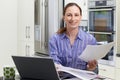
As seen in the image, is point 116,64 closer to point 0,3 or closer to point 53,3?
point 53,3

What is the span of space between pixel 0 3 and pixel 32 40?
0.77 metres

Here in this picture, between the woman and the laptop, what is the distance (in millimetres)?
256

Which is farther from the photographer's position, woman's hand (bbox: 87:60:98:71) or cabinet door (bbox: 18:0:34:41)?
cabinet door (bbox: 18:0:34:41)

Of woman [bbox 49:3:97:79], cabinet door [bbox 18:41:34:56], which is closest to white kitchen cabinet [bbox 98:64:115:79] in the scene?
cabinet door [bbox 18:41:34:56]

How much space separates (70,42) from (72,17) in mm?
182

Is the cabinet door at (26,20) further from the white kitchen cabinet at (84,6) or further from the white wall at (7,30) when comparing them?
the white kitchen cabinet at (84,6)

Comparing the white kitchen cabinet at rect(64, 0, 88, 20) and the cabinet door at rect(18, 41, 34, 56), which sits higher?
the white kitchen cabinet at rect(64, 0, 88, 20)

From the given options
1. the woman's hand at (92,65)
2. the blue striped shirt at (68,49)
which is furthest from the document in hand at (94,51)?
the blue striped shirt at (68,49)

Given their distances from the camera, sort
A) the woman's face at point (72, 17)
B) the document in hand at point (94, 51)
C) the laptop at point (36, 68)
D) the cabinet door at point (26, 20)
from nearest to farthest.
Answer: the laptop at point (36, 68) → the document in hand at point (94, 51) → the woman's face at point (72, 17) → the cabinet door at point (26, 20)

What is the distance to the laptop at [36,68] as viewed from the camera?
1.24 metres

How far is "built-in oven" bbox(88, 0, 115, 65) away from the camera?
10.0 ft

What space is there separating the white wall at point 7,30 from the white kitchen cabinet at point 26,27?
8cm

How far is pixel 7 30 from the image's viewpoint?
4078 mm

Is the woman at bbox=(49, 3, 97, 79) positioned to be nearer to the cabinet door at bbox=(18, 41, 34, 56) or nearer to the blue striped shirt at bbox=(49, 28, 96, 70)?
the blue striped shirt at bbox=(49, 28, 96, 70)
